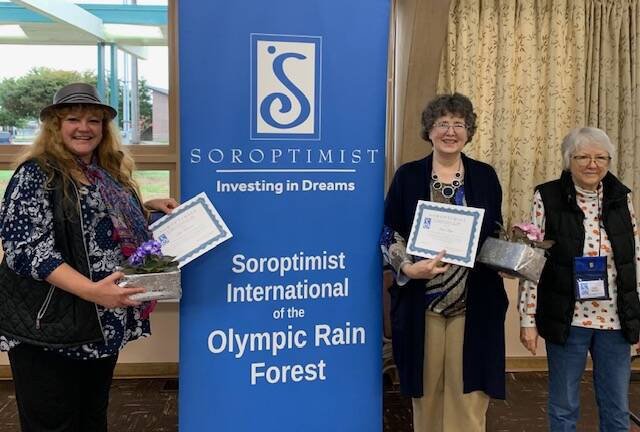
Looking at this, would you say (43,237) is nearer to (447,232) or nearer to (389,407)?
(447,232)

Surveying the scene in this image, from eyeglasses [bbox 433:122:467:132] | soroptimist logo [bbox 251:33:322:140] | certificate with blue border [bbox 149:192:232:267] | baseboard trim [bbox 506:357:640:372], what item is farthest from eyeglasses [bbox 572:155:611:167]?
baseboard trim [bbox 506:357:640:372]

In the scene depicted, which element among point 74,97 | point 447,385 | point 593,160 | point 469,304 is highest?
point 74,97

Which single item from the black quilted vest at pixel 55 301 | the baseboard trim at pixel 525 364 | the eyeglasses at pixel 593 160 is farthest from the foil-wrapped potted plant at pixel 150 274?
the baseboard trim at pixel 525 364

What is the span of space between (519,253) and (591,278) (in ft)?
1.26

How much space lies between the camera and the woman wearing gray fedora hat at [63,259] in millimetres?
1480

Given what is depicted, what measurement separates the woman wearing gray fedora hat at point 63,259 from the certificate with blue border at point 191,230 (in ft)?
0.21

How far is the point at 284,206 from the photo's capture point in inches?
69.4

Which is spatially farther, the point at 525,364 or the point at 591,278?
the point at 525,364

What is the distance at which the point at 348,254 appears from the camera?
184cm

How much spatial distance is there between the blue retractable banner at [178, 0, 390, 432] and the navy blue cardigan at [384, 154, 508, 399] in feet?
0.28

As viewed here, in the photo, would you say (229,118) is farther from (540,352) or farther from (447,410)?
(540,352)

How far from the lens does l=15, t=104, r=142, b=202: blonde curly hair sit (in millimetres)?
1546

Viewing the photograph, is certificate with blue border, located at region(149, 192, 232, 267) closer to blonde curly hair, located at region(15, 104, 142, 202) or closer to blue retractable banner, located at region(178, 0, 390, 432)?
blue retractable banner, located at region(178, 0, 390, 432)

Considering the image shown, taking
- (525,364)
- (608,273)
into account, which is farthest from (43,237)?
(525,364)
